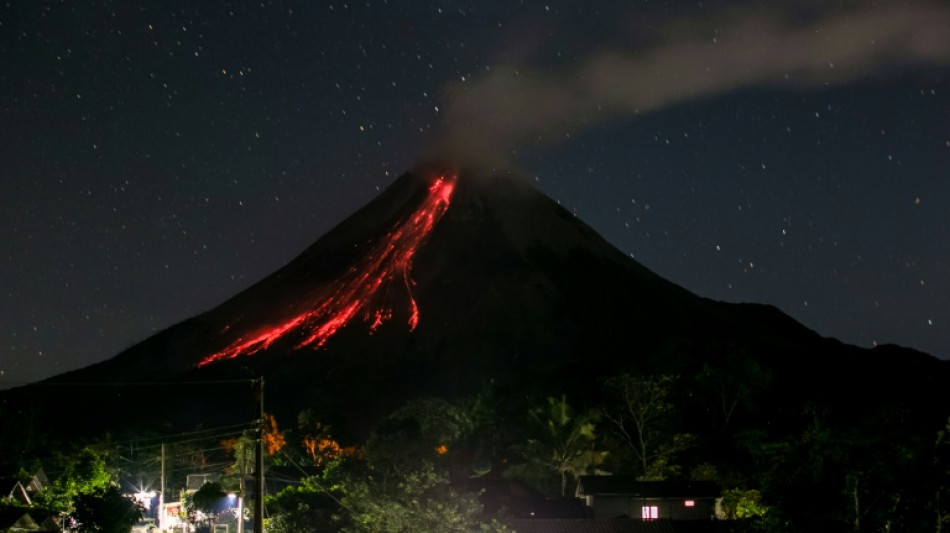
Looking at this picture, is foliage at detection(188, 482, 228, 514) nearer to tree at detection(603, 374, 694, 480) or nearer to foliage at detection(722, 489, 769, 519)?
foliage at detection(722, 489, 769, 519)

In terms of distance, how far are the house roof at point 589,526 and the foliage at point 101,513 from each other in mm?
14804

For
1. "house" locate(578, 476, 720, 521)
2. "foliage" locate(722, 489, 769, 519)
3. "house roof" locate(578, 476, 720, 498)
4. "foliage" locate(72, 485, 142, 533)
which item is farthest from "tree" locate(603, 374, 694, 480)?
"foliage" locate(72, 485, 142, 533)

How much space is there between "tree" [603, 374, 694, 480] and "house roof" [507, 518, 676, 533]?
22.7 meters

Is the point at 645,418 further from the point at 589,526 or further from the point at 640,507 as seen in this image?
the point at 589,526

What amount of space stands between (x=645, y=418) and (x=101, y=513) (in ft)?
131

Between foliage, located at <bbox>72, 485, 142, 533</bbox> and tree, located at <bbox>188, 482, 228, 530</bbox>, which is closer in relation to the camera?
foliage, located at <bbox>72, 485, 142, 533</bbox>

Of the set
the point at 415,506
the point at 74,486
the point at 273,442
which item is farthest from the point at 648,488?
the point at 273,442

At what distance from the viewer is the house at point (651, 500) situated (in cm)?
5903

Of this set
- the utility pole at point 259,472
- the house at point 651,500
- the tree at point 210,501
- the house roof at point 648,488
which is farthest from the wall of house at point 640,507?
the utility pole at point 259,472

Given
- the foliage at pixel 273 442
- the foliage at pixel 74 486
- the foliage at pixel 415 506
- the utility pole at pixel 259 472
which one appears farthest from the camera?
the foliage at pixel 273 442

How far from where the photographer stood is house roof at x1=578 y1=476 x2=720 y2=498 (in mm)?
59219

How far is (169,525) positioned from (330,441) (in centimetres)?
3716

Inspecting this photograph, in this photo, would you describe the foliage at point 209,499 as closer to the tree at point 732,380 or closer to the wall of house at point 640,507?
the wall of house at point 640,507

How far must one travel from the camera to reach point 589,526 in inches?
1817
